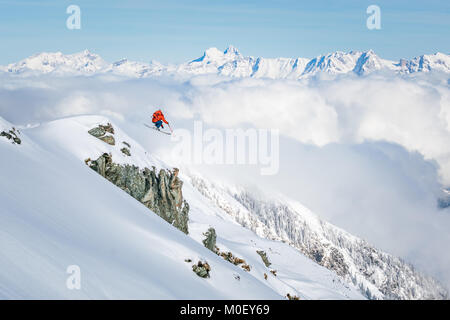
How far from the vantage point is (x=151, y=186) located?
155ft

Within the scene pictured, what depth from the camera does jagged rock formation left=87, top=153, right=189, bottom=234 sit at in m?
41.0

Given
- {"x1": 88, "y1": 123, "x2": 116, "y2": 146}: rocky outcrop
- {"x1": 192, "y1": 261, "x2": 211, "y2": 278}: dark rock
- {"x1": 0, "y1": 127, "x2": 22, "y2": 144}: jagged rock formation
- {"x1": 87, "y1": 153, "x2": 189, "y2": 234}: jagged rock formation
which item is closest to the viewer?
{"x1": 192, "y1": 261, "x2": 211, "y2": 278}: dark rock

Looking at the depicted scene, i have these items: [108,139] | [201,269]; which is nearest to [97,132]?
[108,139]

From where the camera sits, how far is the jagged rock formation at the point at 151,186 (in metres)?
41.0

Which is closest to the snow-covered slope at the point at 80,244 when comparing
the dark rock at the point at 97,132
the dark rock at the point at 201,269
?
the dark rock at the point at 201,269

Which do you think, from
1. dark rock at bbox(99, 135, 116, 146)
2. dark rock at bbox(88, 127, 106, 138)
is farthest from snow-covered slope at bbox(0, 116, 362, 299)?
dark rock at bbox(88, 127, 106, 138)

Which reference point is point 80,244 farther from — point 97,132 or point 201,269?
point 97,132

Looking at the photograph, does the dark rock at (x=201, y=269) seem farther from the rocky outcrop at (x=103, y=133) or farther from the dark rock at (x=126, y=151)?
the rocky outcrop at (x=103, y=133)

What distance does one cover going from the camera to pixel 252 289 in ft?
71.8

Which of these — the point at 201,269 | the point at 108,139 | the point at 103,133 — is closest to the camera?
the point at 201,269

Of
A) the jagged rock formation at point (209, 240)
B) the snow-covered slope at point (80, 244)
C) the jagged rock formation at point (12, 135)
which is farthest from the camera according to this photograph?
the jagged rock formation at point (209, 240)

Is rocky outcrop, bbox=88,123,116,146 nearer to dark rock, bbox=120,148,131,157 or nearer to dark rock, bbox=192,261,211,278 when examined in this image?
dark rock, bbox=120,148,131,157

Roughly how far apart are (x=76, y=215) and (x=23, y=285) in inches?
378

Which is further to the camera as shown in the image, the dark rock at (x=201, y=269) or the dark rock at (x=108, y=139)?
the dark rock at (x=108, y=139)
